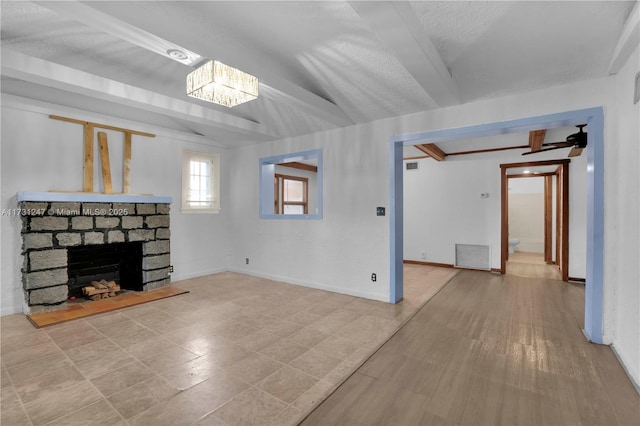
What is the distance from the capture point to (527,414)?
1.81 m

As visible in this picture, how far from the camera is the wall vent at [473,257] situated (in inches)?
240

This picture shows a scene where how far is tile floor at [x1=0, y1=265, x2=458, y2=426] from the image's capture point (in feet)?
6.07

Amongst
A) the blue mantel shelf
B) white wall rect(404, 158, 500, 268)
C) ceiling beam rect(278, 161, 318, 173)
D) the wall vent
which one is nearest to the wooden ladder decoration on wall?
the blue mantel shelf

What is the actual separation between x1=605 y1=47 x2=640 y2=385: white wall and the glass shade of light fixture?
3.13 metres

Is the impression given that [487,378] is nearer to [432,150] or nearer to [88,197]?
[432,150]

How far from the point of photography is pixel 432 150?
5734mm

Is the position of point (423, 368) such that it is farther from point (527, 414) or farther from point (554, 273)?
point (554, 273)

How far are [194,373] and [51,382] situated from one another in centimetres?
99

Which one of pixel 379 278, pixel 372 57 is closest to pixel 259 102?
pixel 372 57

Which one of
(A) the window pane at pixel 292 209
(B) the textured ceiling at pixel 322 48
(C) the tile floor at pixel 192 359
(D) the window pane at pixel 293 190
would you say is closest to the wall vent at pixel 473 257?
(C) the tile floor at pixel 192 359

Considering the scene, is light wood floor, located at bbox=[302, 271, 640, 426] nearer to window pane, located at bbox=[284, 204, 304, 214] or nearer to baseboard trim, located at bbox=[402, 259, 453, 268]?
baseboard trim, located at bbox=[402, 259, 453, 268]

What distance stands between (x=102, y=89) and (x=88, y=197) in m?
1.59

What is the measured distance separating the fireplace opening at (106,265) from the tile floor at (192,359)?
0.79 metres

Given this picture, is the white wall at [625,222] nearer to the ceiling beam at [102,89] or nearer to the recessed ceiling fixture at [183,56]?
the recessed ceiling fixture at [183,56]
